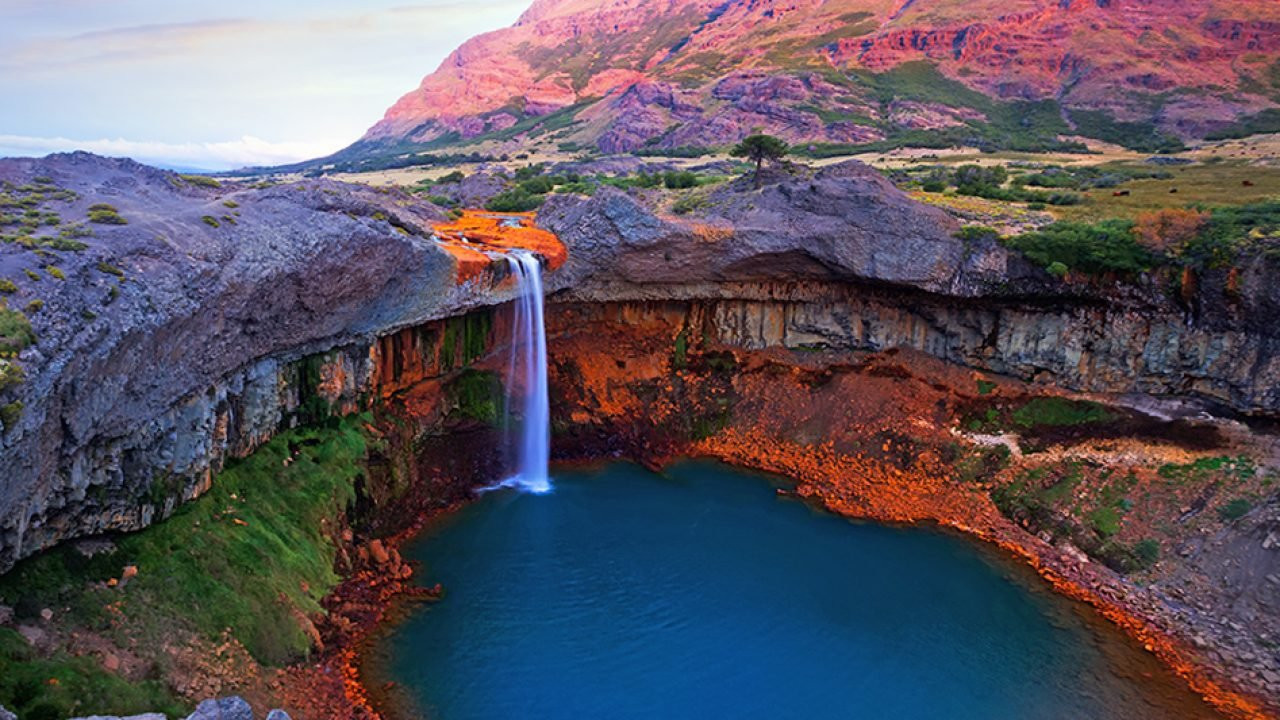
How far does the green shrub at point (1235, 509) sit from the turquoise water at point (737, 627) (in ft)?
23.2

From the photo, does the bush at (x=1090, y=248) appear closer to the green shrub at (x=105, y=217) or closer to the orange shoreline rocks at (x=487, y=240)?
the orange shoreline rocks at (x=487, y=240)

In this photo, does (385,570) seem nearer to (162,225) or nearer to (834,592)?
(162,225)

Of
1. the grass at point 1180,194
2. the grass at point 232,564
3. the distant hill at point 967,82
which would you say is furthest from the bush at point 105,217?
the distant hill at point 967,82

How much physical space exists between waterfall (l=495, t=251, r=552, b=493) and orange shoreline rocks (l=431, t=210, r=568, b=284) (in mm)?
1189

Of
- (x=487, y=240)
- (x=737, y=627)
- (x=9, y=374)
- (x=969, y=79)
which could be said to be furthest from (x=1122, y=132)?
(x=9, y=374)

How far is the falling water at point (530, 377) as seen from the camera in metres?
36.6

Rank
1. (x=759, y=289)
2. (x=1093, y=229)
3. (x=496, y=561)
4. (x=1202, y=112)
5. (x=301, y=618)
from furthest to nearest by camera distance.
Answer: (x=1202, y=112)
(x=759, y=289)
(x=1093, y=229)
(x=496, y=561)
(x=301, y=618)

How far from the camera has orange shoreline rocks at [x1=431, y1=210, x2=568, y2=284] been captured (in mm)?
33469

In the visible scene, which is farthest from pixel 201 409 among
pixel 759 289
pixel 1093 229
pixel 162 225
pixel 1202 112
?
pixel 1202 112

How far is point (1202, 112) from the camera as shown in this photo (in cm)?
10362

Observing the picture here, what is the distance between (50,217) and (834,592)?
93.2 ft

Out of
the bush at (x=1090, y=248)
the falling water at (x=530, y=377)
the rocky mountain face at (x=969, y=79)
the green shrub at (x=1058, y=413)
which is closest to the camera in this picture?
the bush at (x=1090, y=248)

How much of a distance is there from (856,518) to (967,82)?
11449 centimetres

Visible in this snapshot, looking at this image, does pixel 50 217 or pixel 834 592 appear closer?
pixel 50 217
